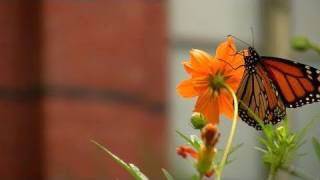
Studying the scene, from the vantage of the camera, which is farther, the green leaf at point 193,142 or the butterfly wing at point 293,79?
the butterfly wing at point 293,79

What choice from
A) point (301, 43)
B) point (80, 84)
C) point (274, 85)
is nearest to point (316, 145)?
point (274, 85)

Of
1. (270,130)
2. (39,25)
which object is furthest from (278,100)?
(39,25)

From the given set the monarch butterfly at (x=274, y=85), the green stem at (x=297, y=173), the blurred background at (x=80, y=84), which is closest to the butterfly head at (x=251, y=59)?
the monarch butterfly at (x=274, y=85)

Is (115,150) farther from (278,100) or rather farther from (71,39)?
(278,100)

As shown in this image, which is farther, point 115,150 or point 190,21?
point 190,21

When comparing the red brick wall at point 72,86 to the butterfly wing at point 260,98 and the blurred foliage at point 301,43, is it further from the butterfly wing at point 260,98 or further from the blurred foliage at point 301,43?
the butterfly wing at point 260,98
